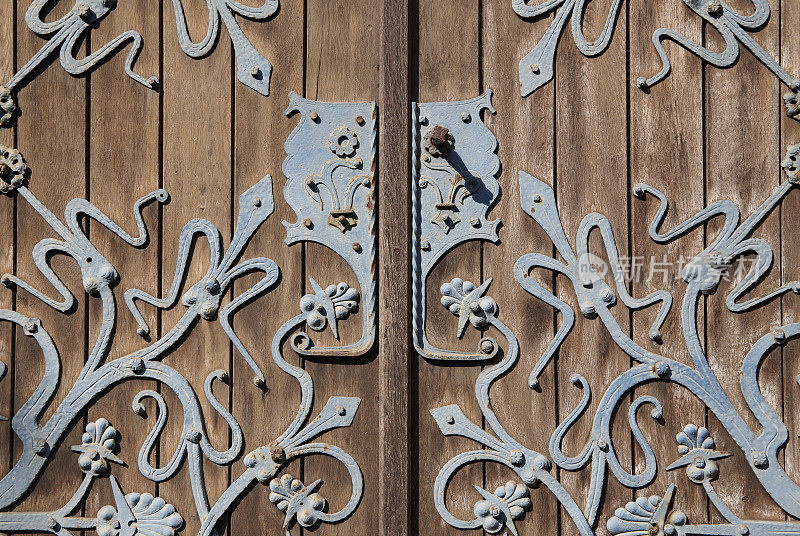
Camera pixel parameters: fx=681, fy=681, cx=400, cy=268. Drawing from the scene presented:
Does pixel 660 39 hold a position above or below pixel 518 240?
above

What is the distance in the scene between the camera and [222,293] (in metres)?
1.30

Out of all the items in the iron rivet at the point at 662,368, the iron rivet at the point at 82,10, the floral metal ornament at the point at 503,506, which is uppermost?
the iron rivet at the point at 82,10

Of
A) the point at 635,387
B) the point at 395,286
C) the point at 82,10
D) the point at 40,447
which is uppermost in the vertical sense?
the point at 82,10

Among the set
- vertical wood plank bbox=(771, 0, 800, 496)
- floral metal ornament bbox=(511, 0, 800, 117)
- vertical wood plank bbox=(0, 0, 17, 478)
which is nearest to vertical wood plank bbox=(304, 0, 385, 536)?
floral metal ornament bbox=(511, 0, 800, 117)

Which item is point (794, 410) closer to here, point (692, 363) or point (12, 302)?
point (692, 363)

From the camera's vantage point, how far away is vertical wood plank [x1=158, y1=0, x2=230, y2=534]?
129cm

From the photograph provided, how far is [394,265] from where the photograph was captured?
128 cm

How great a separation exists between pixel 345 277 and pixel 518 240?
1.10ft

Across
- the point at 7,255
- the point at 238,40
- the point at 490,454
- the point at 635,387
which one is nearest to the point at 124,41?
the point at 238,40

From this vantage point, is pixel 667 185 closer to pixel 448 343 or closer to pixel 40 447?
pixel 448 343

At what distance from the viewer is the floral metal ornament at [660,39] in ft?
4.18

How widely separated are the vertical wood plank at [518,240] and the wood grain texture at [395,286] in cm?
16

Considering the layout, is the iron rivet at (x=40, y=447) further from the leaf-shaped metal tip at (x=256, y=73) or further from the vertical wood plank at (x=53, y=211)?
the leaf-shaped metal tip at (x=256, y=73)

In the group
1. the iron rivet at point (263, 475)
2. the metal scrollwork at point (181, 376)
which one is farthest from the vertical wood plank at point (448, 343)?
the iron rivet at point (263, 475)
